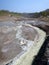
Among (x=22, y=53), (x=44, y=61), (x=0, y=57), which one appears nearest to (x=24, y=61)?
(x=22, y=53)

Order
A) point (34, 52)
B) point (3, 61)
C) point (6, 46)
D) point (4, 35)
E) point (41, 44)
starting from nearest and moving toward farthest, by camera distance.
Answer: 1. point (3, 61)
2. point (6, 46)
3. point (4, 35)
4. point (34, 52)
5. point (41, 44)

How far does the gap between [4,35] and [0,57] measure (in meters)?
2.15

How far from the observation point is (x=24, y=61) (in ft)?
25.9

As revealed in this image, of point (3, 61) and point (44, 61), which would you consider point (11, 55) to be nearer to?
point (3, 61)

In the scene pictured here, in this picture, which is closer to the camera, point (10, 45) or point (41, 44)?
point (10, 45)

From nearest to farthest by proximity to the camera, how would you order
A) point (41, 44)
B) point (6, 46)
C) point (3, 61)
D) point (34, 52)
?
point (3, 61)
point (6, 46)
point (34, 52)
point (41, 44)

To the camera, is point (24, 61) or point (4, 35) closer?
point (24, 61)

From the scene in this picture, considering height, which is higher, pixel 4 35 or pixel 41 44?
pixel 4 35

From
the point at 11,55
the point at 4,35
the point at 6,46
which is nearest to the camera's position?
the point at 11,55

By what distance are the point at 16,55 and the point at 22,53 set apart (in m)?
0.63

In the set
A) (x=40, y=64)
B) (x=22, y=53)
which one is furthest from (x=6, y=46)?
(x=40, y=64)

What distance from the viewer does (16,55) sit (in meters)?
7.39

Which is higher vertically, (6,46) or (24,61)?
(6,46)

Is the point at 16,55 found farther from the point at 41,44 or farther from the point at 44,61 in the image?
the point at 41,44
